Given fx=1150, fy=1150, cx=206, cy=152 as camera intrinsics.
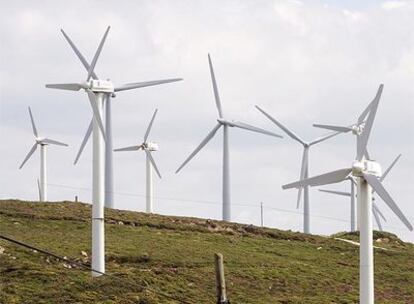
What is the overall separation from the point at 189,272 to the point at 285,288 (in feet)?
20.7

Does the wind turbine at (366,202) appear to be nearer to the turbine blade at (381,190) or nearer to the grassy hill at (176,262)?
the turbine blade at (381,190)

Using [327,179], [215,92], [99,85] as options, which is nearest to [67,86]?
[99,85]

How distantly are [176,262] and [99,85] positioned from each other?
15.5 metres

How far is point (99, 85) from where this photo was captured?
2712 inches

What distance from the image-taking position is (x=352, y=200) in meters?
129

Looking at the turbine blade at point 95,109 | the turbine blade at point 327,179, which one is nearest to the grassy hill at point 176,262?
the turbine blade at point 95,109

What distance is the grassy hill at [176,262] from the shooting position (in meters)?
65.6

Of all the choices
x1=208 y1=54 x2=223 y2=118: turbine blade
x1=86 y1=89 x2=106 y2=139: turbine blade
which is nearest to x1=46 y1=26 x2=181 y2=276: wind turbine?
x1=86 y1=89 x2=106 y2=139: turbine blade

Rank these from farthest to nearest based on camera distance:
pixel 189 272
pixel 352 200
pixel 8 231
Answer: pixel 352 200, pixel 8 231, pixel 189 272

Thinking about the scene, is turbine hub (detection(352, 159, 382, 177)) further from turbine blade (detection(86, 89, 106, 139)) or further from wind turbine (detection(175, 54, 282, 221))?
wind turbine (detection(175, 54, 282, 221))

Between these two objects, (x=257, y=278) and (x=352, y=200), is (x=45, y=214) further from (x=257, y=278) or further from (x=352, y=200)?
(x=352, y=200)

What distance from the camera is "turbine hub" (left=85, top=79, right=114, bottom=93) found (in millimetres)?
68812

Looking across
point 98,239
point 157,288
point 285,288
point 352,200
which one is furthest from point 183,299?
point 352,200

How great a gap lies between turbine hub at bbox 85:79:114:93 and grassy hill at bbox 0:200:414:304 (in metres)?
11.1
